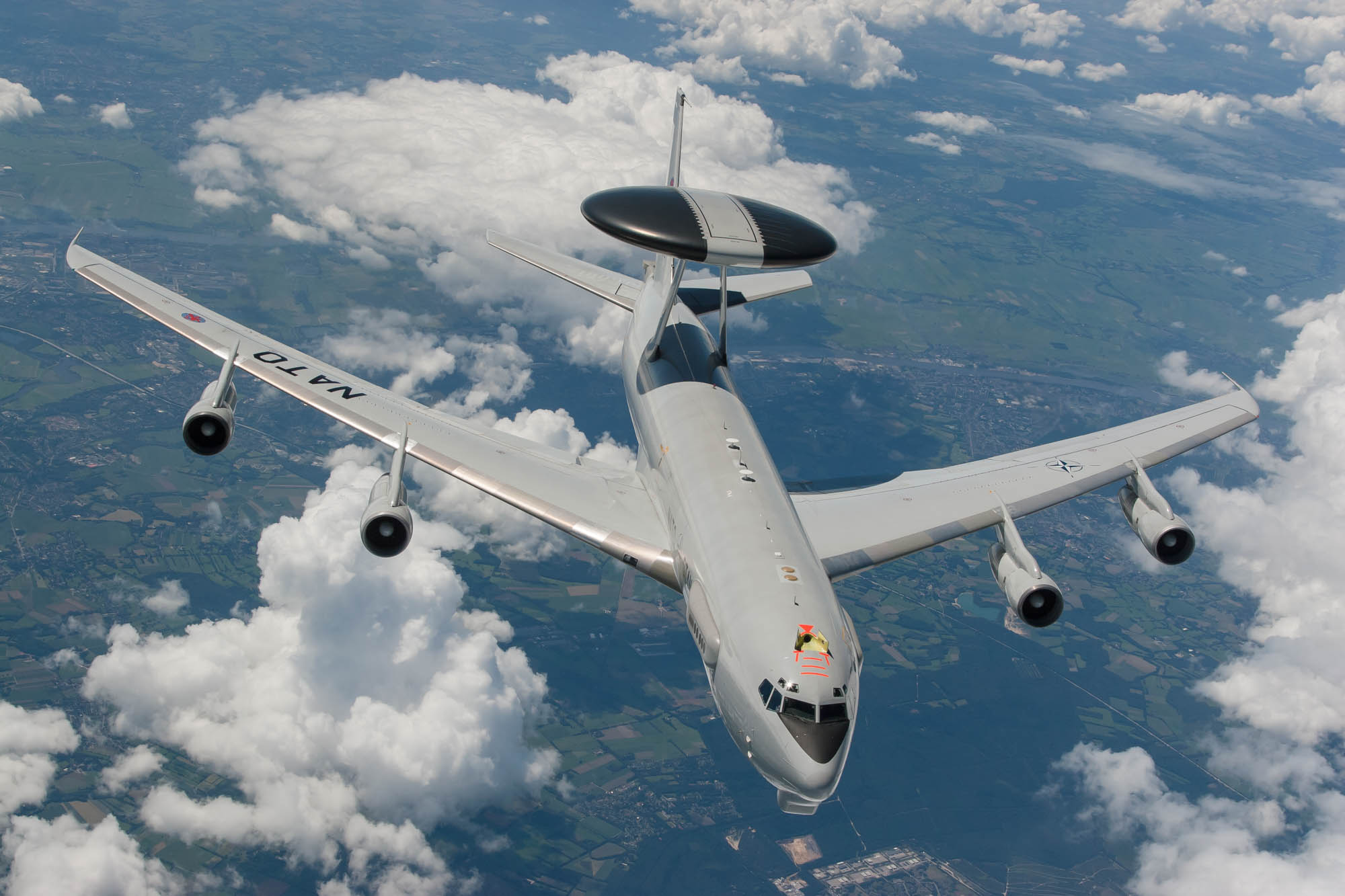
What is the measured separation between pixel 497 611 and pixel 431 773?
1194 inches

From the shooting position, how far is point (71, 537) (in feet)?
478

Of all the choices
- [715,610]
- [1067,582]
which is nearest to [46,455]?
[715,610]

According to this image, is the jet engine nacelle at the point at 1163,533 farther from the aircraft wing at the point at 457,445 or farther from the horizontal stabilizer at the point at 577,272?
the horizontal stabilizer at the point at 577,272

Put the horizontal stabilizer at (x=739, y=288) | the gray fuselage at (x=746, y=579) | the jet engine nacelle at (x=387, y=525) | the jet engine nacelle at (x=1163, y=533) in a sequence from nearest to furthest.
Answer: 1. the gray fuselage at (x=746, y=579)
2. the jet engine nacelle at (x=387, y=525)
3. the jet engine nacelle at (x=1163, y=533)
4. the horizontal stabilizer at (x=739, y=288)

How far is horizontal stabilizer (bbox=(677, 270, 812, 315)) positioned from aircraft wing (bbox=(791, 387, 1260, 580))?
13.1 meters

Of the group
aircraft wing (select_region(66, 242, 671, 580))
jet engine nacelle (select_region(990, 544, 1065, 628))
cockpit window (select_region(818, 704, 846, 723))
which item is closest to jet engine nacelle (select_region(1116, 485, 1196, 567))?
jet engine nacelle (select_region(990, 544, 1065, 628))

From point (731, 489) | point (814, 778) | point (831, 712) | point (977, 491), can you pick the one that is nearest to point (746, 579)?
point (731, 489)

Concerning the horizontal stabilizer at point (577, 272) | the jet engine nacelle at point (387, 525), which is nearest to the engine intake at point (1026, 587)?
the jet engine nacelle at point (387, 525)

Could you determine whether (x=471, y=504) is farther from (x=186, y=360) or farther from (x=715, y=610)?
(x=715, y=610)

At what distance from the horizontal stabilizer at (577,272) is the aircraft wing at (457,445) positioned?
11.9 metres

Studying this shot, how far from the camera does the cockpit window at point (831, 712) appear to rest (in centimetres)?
1998

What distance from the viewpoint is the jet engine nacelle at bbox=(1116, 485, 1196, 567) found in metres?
32.2

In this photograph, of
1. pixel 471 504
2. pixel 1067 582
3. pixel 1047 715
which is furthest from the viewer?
pixel 471 504

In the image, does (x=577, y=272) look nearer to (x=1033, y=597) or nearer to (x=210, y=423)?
(x=210, y=423)
